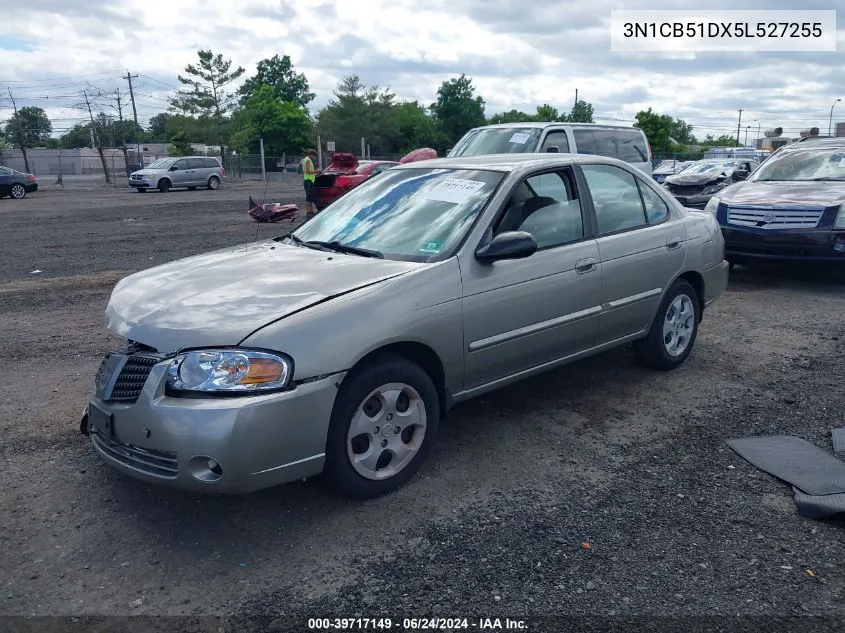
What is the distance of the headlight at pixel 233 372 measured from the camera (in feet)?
10.6

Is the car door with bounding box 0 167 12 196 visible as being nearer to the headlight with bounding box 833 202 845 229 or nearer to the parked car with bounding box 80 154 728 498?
the parked car with bounding box 80 154 728 498

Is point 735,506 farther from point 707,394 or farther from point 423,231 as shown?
point 423,231

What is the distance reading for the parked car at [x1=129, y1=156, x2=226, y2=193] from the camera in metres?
32.3

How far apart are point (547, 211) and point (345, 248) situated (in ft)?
4.36

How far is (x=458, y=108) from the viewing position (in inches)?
3177

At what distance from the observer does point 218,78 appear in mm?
67062

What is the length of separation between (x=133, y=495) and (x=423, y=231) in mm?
2133

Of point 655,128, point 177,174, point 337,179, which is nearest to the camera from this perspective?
point 337,179

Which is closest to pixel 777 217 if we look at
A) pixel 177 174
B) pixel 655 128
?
pixel 177 174

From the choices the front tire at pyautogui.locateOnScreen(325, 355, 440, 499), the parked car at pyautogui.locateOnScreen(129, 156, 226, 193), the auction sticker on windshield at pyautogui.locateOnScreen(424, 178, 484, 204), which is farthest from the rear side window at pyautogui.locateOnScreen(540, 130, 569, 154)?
the parked car at pyautogui.locateOnScreen(129, 156, 226, 193)

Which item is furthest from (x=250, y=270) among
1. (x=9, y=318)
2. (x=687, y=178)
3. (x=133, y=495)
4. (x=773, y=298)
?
(x=687, y=178)

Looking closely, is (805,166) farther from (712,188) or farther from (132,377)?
(132,377)

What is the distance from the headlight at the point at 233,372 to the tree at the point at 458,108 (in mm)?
79277

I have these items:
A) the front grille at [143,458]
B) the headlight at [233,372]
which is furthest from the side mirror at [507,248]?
the front grille at [143,458]
